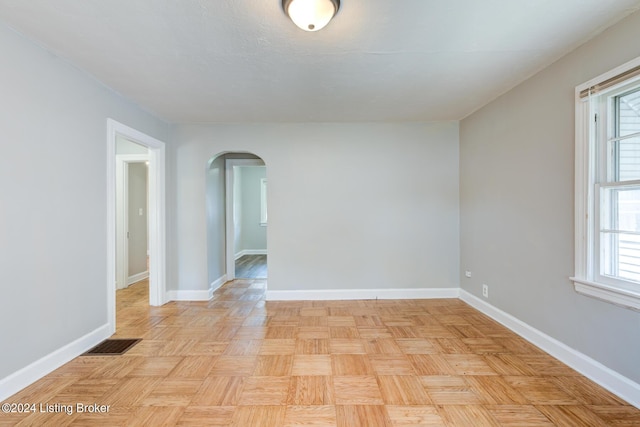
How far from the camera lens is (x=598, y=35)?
1.93 m

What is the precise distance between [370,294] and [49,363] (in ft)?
10.5

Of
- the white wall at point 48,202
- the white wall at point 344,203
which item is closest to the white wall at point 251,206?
the white wall at point 344,203

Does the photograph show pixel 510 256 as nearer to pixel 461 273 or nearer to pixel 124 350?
pixel 461 273

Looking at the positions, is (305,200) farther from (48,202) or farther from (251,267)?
(251,267)

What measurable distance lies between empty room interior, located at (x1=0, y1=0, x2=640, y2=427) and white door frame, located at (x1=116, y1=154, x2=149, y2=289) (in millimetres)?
902

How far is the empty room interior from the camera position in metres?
1.75

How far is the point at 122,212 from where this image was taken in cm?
455

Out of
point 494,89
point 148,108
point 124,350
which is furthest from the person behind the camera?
point 148,108

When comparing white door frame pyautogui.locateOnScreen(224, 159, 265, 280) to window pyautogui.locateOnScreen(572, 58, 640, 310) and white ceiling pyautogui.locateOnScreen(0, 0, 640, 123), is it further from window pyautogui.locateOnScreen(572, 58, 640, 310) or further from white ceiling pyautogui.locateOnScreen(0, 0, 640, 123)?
window pyautogui.locateOnScreen(572, 58, 640, 310)

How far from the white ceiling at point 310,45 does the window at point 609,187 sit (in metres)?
0.44

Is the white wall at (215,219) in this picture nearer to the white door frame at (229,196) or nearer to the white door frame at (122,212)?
the white door frame at (229,196)

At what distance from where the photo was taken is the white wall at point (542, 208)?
6.15 ft

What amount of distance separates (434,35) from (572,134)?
129cm

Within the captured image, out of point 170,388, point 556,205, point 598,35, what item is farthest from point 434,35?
point 170,388
